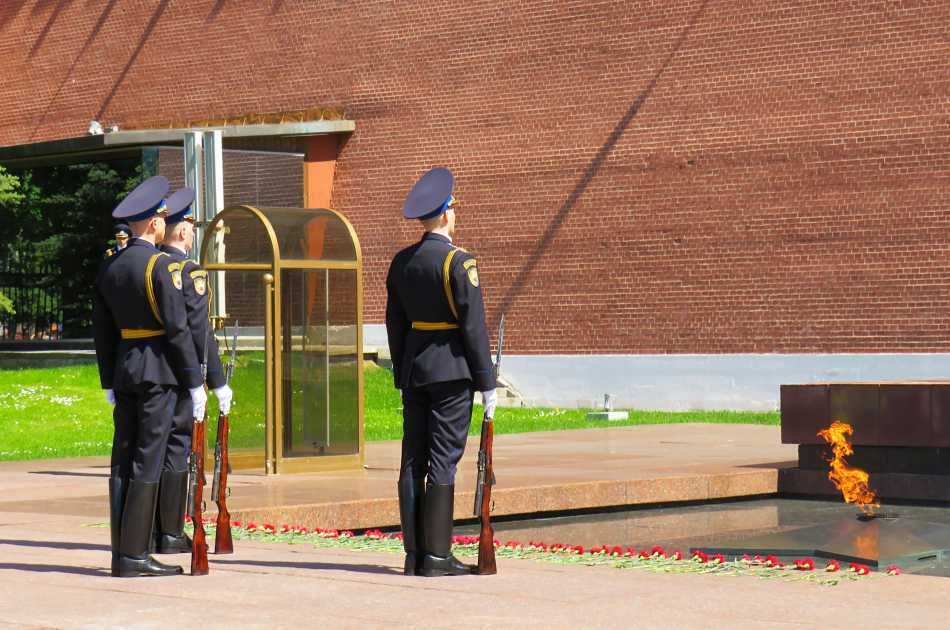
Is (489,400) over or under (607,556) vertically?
over

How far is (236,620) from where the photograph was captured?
20.2 feet

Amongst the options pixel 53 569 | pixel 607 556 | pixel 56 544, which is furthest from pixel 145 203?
pixel 607 556

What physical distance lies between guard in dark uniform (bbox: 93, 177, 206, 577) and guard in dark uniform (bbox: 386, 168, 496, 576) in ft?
3.54

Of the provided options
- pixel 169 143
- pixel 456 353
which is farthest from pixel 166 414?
pixel 169 143

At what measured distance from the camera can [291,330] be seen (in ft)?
45.1

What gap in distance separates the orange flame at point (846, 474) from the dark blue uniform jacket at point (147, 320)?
20.4 ft

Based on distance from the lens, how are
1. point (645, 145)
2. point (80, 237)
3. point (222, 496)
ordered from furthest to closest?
point (80, 237) < point (645, 145) < point (222, 496)

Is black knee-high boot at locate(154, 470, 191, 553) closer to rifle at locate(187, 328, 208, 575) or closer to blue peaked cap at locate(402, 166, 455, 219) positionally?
rifle at locate(187, 328, 208, 575)

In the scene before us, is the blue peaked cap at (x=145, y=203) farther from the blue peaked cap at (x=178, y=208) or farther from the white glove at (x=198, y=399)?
the white glove at (x=198, y=399)

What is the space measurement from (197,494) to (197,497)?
21 millimetres

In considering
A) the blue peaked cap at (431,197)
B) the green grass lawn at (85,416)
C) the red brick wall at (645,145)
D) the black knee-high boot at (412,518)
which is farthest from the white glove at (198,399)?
the red brick wall at (645,145)

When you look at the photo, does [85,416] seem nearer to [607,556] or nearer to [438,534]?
[607,556]

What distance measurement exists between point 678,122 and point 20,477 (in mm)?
13980

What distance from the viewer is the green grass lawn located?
1962 centimetres
